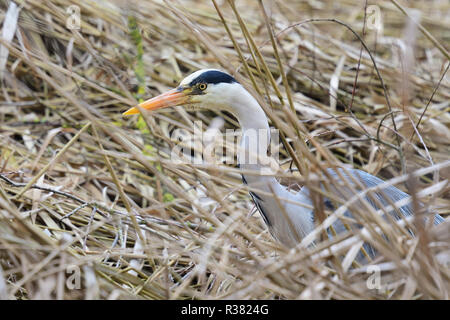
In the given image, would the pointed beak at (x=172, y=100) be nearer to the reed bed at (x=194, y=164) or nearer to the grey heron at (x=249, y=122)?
the grey heron at (x=249, y=122)

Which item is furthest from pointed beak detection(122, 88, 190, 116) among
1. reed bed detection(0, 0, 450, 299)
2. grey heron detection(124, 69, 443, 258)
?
reed bed detection(0, 0, 450, 299)

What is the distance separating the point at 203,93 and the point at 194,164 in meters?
0.47

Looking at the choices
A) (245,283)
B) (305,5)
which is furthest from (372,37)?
(245,283)

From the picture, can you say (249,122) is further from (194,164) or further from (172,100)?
(194,164)

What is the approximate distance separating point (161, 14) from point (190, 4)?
1.51ft

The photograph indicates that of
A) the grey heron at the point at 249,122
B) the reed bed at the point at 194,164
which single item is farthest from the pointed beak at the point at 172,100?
the reed bed at the point at 194,164

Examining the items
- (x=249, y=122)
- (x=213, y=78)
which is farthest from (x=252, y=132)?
(x=213, y=78)

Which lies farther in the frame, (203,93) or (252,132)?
(203,93)

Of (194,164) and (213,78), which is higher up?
(213,78)

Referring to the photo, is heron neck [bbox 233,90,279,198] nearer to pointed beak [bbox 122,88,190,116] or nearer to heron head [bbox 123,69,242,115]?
heron head [bbox 123,69,242,115]

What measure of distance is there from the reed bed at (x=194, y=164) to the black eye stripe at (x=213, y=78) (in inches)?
6.8

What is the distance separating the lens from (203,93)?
1646 mm

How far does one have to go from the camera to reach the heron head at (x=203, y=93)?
5.21 feet
